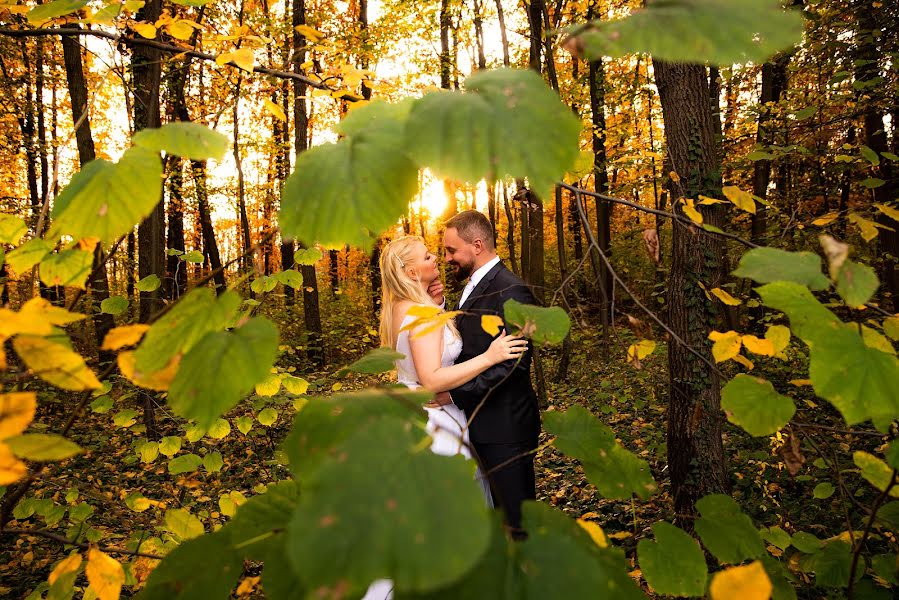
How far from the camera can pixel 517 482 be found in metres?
2.69

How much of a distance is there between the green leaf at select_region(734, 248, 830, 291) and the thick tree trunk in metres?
2.58

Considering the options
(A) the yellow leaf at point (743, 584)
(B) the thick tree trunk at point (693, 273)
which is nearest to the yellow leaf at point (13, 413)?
(A) the yellow leaf at point (743, 584)

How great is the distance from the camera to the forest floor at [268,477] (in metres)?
3.47

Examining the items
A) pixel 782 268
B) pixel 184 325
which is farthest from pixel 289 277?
pixel 782 268

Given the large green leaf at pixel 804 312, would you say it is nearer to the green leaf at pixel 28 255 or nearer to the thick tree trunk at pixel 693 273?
the green leaf at pixel 28 255

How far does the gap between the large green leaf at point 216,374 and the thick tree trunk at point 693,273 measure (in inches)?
123

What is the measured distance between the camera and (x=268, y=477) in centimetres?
550

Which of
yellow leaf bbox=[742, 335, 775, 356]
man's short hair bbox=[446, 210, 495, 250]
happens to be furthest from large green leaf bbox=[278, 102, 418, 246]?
man's short hair bbox=[446, 210, 495, 250]

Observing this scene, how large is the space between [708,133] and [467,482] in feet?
11.9

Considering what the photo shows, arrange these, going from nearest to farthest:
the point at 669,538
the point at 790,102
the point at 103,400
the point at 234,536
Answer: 1. the point at 234,536
2. the point at 669,538
3. the point at 103,400
4. the point at 790,102

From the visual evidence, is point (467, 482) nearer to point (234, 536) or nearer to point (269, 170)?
point (234, 536)

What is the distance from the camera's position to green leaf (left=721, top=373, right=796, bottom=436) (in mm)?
922

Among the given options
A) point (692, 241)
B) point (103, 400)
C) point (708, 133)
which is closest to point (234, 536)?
point (103, 400)

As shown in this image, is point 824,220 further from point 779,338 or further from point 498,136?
point 498,136
